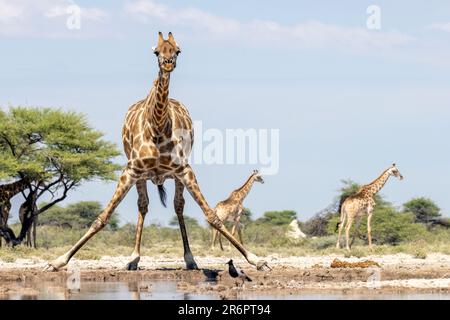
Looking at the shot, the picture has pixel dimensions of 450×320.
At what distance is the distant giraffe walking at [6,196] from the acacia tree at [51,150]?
0.86ft

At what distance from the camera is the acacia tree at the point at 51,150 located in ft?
90.2

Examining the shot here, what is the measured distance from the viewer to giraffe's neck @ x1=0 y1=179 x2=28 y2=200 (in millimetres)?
26766

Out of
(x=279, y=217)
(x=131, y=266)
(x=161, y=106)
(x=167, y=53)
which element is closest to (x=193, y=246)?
(x=131, y=266)

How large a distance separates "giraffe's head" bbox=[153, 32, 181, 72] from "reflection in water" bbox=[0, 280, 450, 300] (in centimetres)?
292

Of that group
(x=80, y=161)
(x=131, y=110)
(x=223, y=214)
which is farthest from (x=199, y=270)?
(x=80, y=161)

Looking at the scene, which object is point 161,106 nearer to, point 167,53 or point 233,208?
point 167,53

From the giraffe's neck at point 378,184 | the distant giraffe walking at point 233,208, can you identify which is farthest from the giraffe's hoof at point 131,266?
the giraffe's neck at point 378,184

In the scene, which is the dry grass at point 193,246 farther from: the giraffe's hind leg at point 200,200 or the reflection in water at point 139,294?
the giraffe's hind leg at point 200,200

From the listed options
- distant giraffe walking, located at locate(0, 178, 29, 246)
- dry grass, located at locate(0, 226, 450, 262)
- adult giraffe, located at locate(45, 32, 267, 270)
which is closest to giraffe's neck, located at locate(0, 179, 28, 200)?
distant giraffe walking, located at locate(0, 178, 29, 246)

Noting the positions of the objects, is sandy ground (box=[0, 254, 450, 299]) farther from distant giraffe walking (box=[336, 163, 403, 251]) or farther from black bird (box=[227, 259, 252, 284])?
distant giraffe walking (box=[336, 163, 403, 251])

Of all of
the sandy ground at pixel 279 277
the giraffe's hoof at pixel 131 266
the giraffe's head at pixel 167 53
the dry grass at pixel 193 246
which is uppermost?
the giraffe's head at pixel 167 53

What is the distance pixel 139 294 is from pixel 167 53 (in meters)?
3.13

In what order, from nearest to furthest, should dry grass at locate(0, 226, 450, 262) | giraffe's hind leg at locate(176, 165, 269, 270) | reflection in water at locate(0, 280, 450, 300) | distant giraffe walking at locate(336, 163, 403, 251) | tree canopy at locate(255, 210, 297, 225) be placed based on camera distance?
reflection in water at locate(0, 280, 450, 300) → giraffe's hind leg at locate(176, 165, 269, 270) → dry grass at locate(0, 226, 450, 262) → distant giraffe walking at locate(336, 163, 403, 251) → tree canopy at locate(255, 210, 297, 225)

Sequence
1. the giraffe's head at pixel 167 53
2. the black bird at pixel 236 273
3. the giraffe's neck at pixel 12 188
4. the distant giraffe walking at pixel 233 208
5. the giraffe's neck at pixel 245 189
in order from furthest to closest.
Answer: the giraffe's neck at pixel 12 188 < the giraffe's neck at pixel 245 189 < the distant giraffe walking at pixel 233 208 < the black bird at pixel 236 273 < the giraffe's head at pixel 167 53
